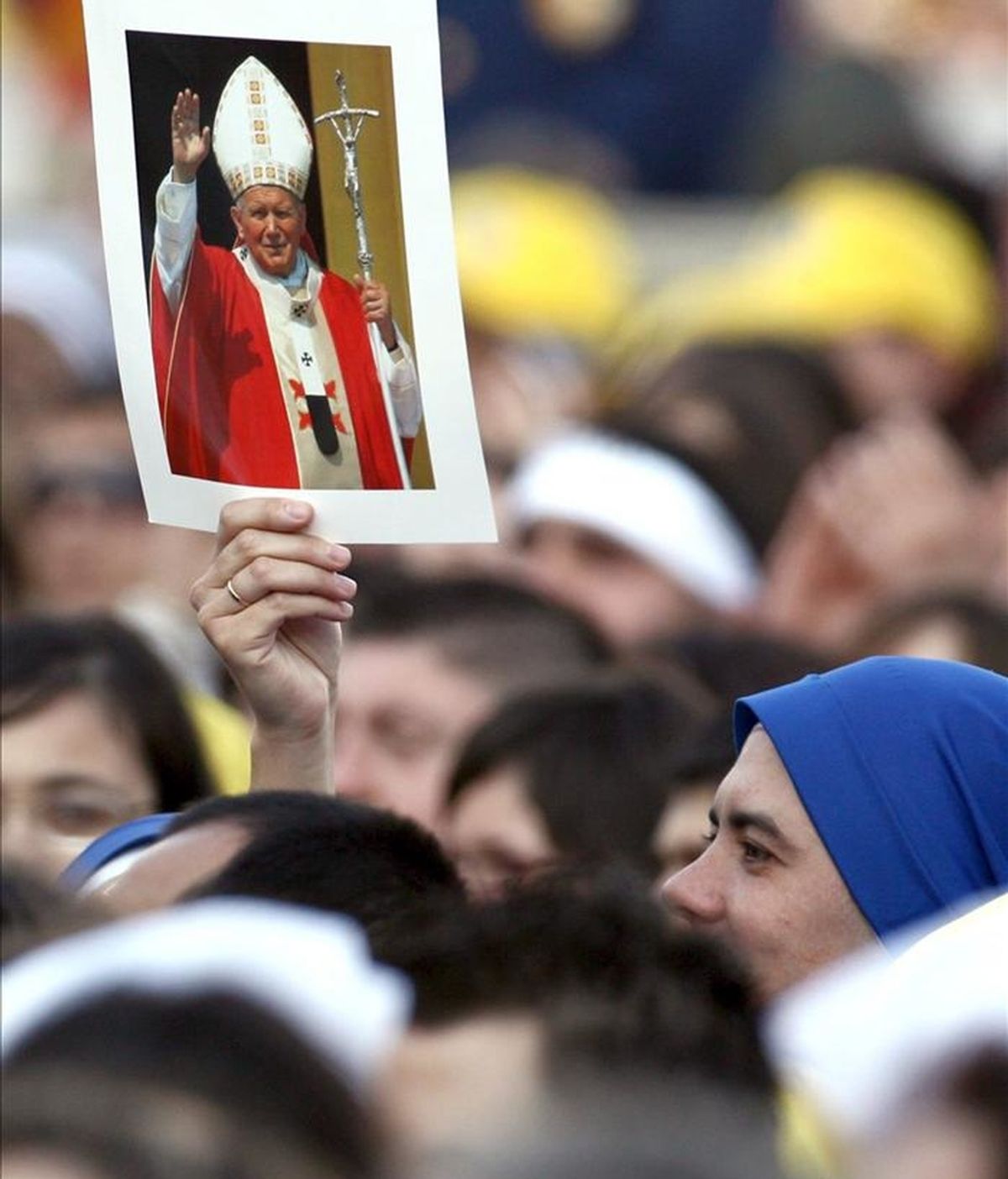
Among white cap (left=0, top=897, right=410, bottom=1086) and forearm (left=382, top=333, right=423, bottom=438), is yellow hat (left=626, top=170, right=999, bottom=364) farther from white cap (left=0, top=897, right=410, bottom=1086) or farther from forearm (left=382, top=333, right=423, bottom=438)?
white cap (left=0, top=897, right=410, bottom=1086)

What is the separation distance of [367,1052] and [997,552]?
5.12m

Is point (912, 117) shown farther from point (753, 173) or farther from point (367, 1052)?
point (367, 1052)

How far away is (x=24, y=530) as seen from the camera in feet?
23.3

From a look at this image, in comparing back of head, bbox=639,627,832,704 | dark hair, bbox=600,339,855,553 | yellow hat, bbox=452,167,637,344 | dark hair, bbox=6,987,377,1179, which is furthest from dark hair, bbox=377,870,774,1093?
yellow hat, bbox=452,167,637,344

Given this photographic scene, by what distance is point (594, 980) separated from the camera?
76.8 inches

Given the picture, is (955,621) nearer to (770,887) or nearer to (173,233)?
(770,887)

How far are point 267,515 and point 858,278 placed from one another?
20.5 feet

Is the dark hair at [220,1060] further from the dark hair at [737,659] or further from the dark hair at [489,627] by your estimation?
the dark hair at [489,627]

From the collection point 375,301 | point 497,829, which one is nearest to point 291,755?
point 375,301

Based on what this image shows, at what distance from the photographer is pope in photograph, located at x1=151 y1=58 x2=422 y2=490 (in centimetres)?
300

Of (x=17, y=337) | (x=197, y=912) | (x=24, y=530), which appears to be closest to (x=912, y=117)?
(x=17, y=337)

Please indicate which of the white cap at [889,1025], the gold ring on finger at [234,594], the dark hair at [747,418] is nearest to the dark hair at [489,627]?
the dark hair at [747,418]

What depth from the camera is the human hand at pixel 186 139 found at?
9.80 ft

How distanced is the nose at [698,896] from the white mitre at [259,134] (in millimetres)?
848
